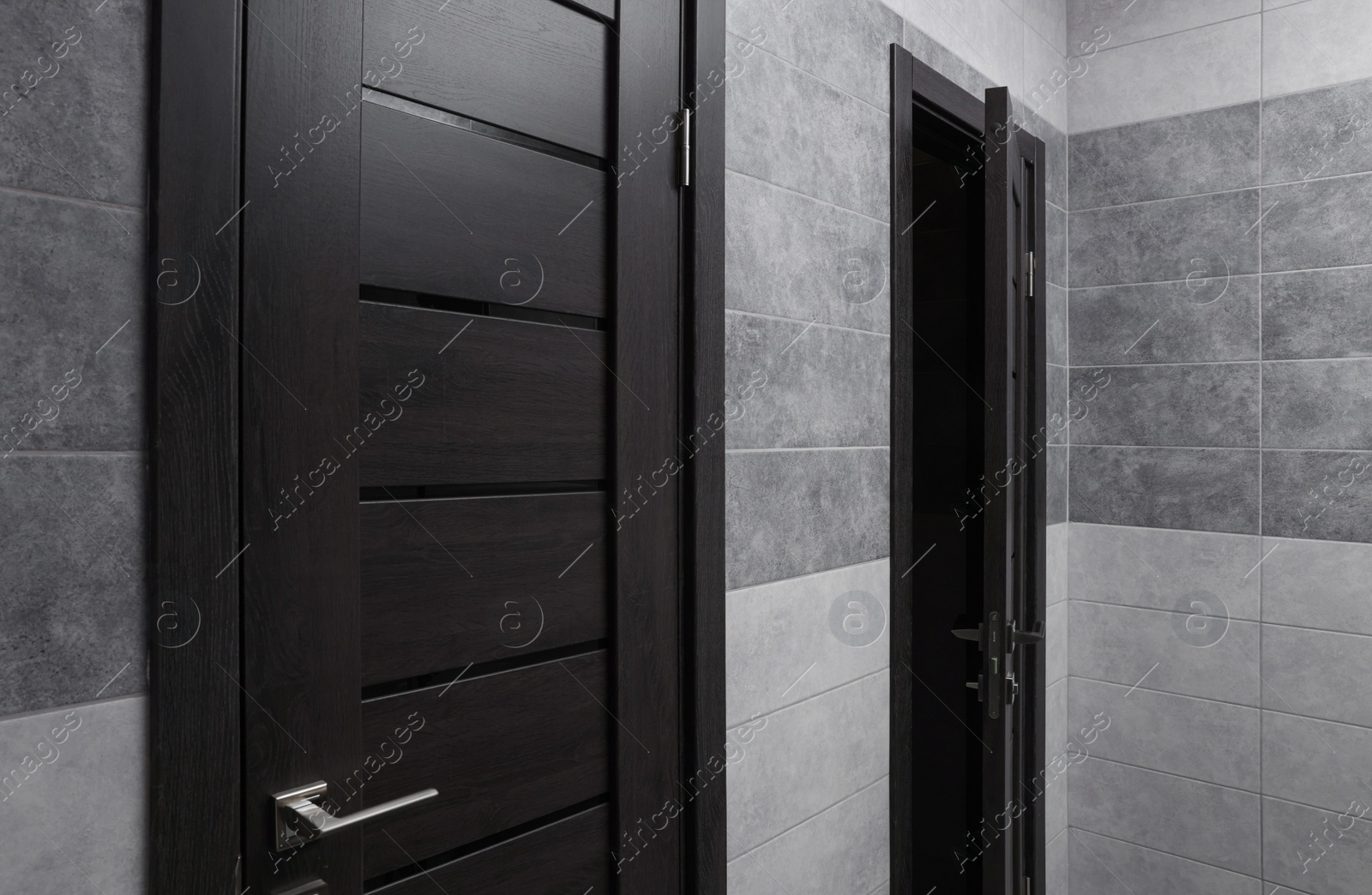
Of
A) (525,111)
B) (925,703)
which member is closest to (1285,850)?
(925,703)

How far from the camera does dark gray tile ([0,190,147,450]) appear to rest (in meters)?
0.68

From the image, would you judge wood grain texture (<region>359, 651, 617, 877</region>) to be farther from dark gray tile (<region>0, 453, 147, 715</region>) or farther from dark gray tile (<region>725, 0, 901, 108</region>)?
dark gray tile (<region>725, 0, 901, 108</region>)

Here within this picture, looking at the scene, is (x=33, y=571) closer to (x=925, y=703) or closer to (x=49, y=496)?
(x=49, y=496)

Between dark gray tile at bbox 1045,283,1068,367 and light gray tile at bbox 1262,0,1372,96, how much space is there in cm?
68

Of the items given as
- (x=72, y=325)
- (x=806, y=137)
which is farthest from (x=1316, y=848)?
(x=72, y=325)

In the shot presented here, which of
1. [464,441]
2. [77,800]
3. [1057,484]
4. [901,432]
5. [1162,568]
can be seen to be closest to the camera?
[77,800]

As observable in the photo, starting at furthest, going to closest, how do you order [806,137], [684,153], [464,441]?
[806,137], [684,153], [464,441]

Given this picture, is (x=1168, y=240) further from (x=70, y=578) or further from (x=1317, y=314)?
(x=70, y=578)

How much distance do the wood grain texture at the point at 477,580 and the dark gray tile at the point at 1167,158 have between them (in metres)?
2.02

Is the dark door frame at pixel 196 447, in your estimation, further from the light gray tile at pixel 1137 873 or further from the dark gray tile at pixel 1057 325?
the light gray tile at pixel 1137 873

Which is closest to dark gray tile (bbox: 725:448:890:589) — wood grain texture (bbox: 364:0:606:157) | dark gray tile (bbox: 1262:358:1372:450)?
wood grain texture (bbox: 364:0:606:157)

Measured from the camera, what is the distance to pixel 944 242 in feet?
7.89

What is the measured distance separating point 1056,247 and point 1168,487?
75 centimetres

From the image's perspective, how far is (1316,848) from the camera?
2107 millimetres
